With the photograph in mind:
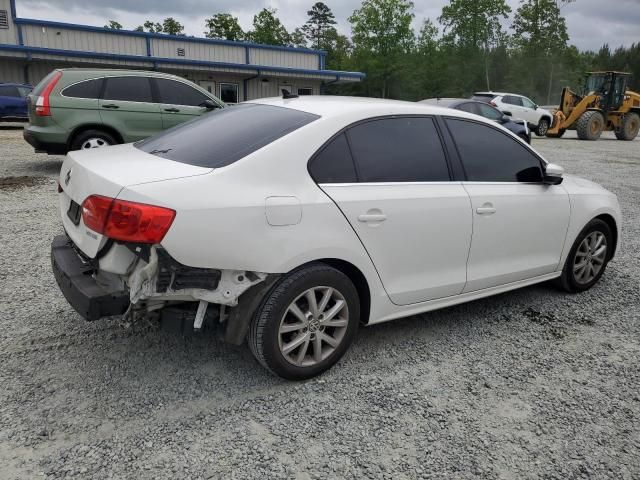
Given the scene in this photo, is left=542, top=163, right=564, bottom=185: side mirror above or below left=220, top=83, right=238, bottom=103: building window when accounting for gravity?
below

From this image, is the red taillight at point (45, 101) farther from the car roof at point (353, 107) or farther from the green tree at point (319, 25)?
the green tree at point (319, 25)

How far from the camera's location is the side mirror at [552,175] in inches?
154

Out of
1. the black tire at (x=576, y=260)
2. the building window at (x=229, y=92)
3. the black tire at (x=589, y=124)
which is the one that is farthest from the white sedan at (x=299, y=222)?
the building window at (x=229, y=92)

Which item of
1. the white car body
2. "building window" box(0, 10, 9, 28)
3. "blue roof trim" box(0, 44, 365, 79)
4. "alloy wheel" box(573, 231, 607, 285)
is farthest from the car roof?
"building window" box(0, 10, 9, 28)

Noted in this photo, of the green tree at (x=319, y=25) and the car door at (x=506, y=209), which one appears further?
A: the green tree at (x=319, y=25)

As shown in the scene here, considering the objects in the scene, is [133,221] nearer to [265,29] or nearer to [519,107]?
[519,107]

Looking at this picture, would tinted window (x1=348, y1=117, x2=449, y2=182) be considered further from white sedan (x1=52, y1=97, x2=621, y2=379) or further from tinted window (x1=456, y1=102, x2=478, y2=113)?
tinted window (x1=456, y1=102, x2=478, y2=113)

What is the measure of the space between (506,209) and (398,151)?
37.6 inches

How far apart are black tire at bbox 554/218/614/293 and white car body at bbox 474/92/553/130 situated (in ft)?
55.6

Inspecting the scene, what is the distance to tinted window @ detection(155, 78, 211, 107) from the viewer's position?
9.32 meters

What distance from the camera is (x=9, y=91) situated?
1719cm

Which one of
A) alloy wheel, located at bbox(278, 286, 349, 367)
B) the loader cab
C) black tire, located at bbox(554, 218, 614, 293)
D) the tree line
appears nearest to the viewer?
alloy wheel, located at bbox(278, 286, 349, 367)

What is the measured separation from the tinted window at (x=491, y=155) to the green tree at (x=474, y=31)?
5584cm

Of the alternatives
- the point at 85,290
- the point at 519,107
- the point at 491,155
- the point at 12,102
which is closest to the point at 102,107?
the point at 85,290
